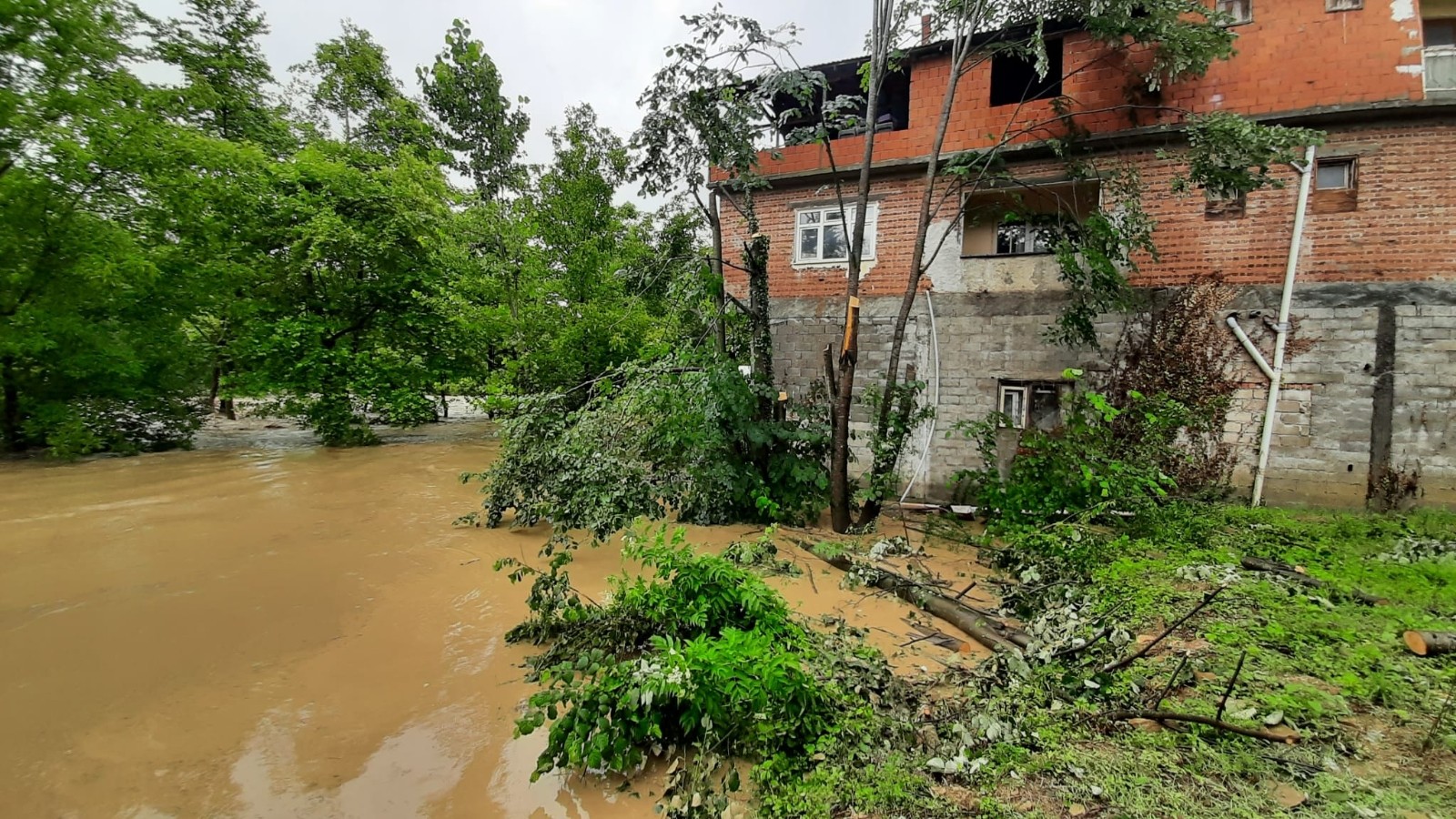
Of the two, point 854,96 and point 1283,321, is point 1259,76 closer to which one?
point 1283,321

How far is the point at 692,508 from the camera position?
8.09 metres

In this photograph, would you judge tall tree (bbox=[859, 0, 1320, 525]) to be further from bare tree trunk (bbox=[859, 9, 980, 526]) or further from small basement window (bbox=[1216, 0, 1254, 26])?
small basement window (bbox=[1216, 0, 1254, 26])

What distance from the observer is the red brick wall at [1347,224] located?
6957mm

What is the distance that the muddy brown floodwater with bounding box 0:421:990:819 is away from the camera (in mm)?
2859

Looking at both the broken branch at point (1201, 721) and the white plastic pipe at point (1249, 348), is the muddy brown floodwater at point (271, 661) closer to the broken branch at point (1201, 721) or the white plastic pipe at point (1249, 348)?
the broken branch at point (1201, 721)

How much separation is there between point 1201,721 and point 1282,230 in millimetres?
8314

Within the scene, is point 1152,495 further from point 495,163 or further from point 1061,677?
point 495,163

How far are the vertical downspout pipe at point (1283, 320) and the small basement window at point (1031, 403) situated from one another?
2497 millimetres

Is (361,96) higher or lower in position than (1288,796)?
higher

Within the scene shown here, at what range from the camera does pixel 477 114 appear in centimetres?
1939

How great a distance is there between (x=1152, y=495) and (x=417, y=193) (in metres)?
16.7

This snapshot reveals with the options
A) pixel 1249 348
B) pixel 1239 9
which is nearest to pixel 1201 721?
pixel 1249 348

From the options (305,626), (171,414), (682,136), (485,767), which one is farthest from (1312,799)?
(171,414)

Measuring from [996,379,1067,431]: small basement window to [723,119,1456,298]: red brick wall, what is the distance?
2058mm
